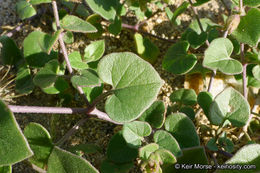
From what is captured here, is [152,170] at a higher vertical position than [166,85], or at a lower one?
higher

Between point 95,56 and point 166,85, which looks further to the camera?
point 166,85

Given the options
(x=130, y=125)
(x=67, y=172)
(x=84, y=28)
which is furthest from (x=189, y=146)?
(x=84, y=28)

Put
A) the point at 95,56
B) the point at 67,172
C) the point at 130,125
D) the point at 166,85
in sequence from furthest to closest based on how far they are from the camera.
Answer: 1. the point at 166,85
2. the point at 95,56
3. the point at 130,125
4. the point at 67,172

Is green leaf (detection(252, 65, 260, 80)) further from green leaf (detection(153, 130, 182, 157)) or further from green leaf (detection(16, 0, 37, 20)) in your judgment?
green leaf (detection(16, 0, 37, 20))

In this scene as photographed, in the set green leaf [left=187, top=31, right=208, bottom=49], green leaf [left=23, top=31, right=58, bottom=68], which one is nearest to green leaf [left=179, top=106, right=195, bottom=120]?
green leaf [left=187, top=31, right=208, bottom=49]

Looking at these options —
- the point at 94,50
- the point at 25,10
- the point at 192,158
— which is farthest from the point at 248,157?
the point at 25,10

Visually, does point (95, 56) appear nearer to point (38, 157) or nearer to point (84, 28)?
point (84, 28)

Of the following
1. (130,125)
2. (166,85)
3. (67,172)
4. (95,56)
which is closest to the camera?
(67,172)

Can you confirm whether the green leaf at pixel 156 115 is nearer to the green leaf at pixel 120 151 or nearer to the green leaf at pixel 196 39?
the green leaf at pixel 120 151
